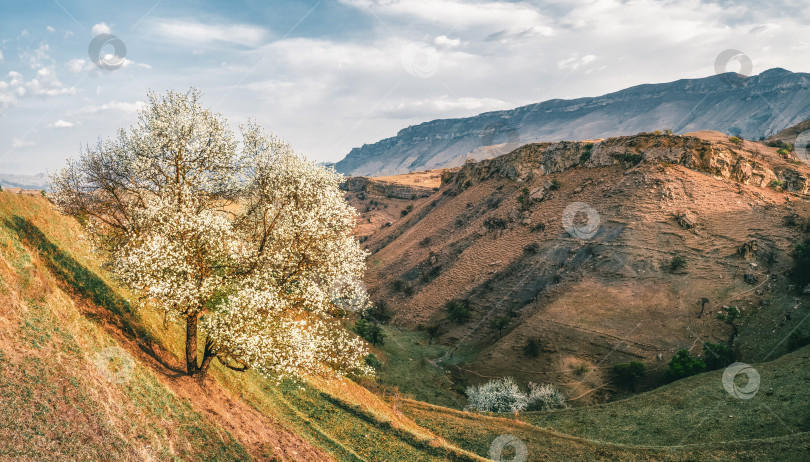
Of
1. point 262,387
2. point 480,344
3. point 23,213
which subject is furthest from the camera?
point 480,344

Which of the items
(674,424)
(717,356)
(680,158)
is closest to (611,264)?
(717,356)

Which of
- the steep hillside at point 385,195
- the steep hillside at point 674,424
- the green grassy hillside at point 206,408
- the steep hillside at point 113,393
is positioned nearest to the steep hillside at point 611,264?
the steep hillside at point 674,424

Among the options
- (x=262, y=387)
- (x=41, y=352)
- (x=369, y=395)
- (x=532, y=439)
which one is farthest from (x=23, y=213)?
(x=532, y=439)

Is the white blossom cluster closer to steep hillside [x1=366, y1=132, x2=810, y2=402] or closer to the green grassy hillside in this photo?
steep hillside [x1=366, y1=132, x2=810, y2=402]

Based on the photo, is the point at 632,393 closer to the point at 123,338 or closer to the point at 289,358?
the point at 289,358

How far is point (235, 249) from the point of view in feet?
59.2

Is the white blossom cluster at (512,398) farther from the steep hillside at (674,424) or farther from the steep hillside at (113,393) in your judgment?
the steep hillside at (113,393)

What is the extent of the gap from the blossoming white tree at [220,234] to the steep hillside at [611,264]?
3048 centimetres

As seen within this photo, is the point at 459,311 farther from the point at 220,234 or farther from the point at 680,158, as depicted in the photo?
the point at 220,234

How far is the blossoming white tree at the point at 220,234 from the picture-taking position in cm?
1661

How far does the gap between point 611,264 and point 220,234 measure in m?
49.3

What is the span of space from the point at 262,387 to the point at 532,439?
A: 18.5 meters

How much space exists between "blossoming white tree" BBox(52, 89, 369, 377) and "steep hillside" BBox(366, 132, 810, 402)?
30479mm

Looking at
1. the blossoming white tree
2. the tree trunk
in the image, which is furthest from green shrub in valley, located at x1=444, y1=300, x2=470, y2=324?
the tree trunk
